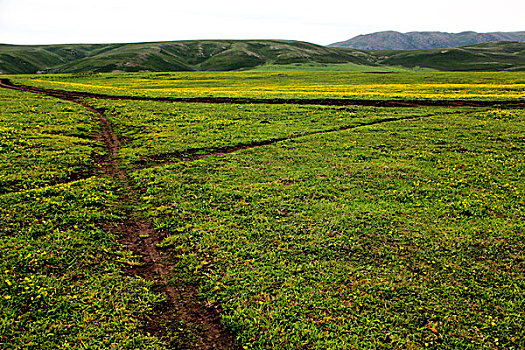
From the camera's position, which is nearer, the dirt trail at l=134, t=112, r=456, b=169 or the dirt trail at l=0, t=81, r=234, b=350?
the dirt trail at l=0, t=81, r=234, b=350

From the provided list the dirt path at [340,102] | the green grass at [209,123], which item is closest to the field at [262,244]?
the green grass at [209,123]

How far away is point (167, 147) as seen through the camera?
26875mm

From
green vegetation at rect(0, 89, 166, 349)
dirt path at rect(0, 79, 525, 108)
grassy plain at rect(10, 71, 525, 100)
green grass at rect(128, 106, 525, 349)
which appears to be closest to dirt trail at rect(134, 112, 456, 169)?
green grass at rect(128, 106, 525, 349)

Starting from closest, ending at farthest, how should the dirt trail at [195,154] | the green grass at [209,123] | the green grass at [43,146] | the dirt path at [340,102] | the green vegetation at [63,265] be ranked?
1. the green vegetation at [63,265]
2. the green grass at [43,146]
3. the dirt trail at [195,154]
4. the green grass at [209,123]
5. the dirt path at [340,102]

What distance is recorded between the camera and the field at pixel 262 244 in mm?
9375

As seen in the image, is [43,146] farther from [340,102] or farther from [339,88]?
[339,88]

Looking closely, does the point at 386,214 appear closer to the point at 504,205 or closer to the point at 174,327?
the point at 504,205

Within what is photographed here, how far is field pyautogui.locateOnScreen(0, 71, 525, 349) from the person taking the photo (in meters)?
9.38

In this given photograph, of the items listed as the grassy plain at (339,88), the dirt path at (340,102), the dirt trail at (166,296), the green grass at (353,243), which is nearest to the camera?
the dirt trail at (166,296)

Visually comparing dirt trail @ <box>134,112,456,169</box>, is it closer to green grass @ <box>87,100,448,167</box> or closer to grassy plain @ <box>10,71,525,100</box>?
green grass @ <box>87,100,448,167</box>

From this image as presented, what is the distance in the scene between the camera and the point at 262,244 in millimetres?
13430

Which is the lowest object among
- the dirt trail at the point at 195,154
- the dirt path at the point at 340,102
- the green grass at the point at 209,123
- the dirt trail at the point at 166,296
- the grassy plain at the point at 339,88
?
the dirt trail at the point at 166,296

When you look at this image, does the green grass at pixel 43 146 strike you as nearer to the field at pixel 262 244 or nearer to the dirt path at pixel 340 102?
the field at pixel 262 244

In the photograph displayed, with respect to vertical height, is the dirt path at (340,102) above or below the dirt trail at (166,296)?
above
